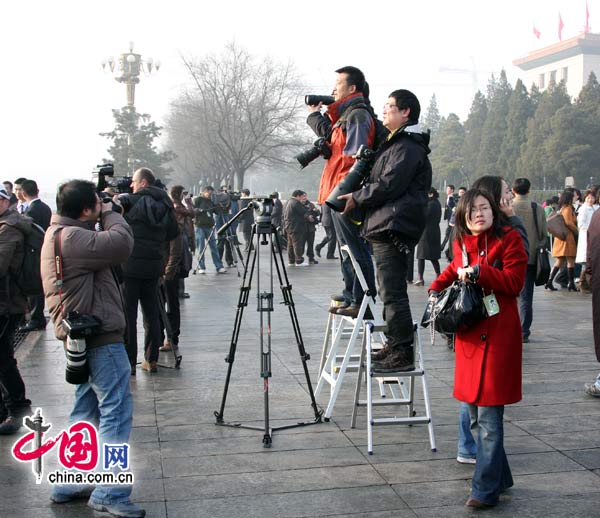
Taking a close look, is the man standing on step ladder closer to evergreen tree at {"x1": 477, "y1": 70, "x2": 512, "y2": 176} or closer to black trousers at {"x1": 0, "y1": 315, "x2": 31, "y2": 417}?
black trousers at {"x1": 0, "y1": 315, "x2": 31, "y2": 417}

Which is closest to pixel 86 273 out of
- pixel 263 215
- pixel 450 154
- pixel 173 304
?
pixel 263 215

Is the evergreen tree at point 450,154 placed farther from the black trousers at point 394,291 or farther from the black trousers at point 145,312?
the black trousers at point 394,291

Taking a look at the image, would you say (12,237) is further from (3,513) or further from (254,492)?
(254,492)

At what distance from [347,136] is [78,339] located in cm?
248

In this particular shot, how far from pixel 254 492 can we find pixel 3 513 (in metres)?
1.40

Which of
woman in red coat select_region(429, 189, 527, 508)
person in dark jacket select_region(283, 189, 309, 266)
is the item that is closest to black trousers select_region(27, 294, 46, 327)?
woman in red coat select_region(429, 189, 527, 508)

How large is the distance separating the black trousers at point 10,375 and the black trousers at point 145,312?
1941mm

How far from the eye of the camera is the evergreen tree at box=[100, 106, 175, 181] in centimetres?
6253

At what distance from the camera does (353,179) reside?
230 inches

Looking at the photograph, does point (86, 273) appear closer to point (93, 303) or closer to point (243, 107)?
point (93, 303)

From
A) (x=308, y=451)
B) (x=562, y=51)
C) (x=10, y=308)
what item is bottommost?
(x=308, y=451)

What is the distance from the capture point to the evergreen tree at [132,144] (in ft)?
205

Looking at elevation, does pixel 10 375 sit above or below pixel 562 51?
below

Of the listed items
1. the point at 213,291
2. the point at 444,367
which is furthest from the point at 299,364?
the point at 213,291
